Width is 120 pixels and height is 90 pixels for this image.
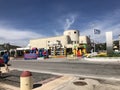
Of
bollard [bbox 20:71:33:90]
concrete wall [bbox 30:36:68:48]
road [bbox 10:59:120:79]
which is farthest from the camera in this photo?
concrete wall [bbox 30:36:68:48]

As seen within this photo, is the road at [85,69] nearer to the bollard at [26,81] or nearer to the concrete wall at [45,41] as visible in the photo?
the bollard at [26,81]

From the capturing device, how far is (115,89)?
325 inches

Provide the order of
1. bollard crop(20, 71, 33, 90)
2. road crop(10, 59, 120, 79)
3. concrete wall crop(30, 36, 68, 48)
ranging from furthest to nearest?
1. concrete wall crop(30, 36, 68, 48)
2. road crop(10, 59, 120, 79)
3. bollard crop(20, 71, 33, 90)

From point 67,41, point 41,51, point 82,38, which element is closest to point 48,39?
point 67,41

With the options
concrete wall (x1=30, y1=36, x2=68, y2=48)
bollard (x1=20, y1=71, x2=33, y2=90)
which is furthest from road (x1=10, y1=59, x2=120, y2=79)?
concrete wall (x1=30, y1=36, x2=68, y2=48)

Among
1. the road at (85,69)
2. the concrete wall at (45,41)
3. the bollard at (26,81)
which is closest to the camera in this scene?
the bollard at (26,81)

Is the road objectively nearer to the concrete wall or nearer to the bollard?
the bollard

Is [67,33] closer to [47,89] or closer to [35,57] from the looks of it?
[35,57]

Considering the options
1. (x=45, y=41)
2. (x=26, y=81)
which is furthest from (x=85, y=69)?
(x=45, y=41)

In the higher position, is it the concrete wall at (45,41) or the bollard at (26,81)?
the concrete wall at (45,41)

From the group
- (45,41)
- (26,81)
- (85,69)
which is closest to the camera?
(26,81)

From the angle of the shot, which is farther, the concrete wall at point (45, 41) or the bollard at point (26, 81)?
the concrete wall at point (45, 41)

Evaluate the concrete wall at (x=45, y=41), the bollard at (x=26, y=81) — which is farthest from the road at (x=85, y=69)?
the concrete wall at (x=45, y=41)

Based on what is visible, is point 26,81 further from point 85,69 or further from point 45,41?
point 45,41
